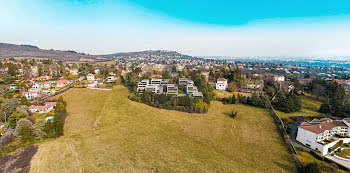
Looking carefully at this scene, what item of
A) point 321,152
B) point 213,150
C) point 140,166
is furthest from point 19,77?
point 321,152

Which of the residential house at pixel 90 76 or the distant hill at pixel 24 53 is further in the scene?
the distant hill at pixel 24 53

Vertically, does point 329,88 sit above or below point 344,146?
above

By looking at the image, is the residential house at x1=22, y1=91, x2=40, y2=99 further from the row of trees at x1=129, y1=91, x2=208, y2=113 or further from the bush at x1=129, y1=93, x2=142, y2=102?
the row of trees at x1=129, y1=91, x2=208, y2=113

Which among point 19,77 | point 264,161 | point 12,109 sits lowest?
point 264,161

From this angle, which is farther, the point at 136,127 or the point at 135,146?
the point at 136,127

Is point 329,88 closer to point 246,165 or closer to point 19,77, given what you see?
point 246,165

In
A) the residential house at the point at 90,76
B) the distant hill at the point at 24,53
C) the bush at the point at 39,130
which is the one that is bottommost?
the bush at the point at 39,130

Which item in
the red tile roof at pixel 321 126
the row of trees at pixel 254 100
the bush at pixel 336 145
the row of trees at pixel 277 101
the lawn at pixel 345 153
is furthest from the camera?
the row of trees at pixel 254 100

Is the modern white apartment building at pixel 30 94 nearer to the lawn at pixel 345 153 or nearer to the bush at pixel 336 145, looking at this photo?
the bush at pixel 336 145

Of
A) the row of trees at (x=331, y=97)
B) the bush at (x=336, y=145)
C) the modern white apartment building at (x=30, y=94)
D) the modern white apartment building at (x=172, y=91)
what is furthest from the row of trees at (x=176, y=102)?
the row of trees at (x=331, y=97)
